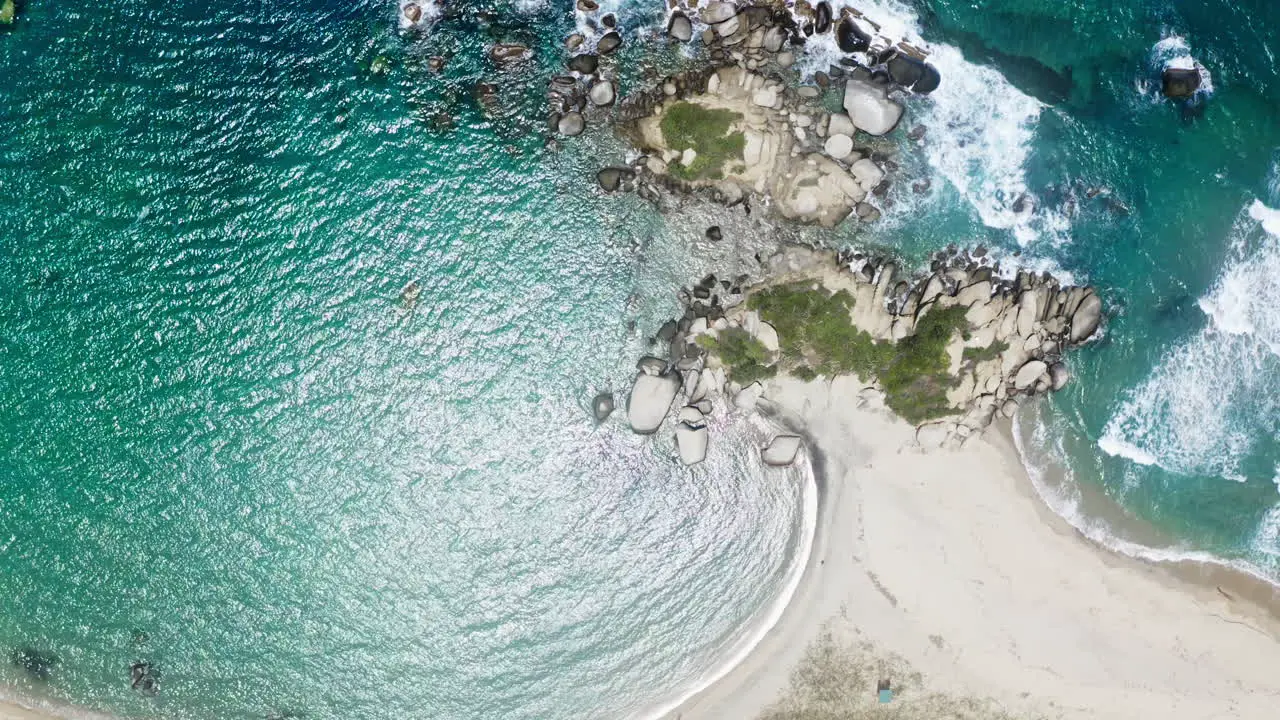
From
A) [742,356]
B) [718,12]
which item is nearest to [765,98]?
[718,12]

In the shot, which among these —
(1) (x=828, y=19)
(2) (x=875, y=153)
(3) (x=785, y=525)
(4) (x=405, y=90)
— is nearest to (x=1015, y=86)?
(2) (x=875, y=153)

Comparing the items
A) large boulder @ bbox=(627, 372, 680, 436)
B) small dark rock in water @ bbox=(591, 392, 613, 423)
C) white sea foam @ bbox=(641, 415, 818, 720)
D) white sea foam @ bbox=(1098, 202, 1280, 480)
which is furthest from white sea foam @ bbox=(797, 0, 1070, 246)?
small dark rock in water @ bbox=(591, 392, 613, 423)

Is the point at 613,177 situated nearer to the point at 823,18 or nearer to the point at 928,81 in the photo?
the point at 823,18

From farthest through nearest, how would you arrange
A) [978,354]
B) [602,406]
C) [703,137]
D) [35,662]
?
[35,662], [602,406], [703,137], [978,354]

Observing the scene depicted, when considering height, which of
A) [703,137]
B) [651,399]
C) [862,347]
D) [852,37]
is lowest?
[651,399]

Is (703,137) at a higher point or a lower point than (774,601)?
higher

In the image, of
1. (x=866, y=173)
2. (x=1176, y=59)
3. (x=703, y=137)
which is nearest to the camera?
(x=1176, y=59)

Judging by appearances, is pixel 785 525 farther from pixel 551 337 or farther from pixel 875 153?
pixel 875 153

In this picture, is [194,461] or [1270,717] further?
[194,461]
